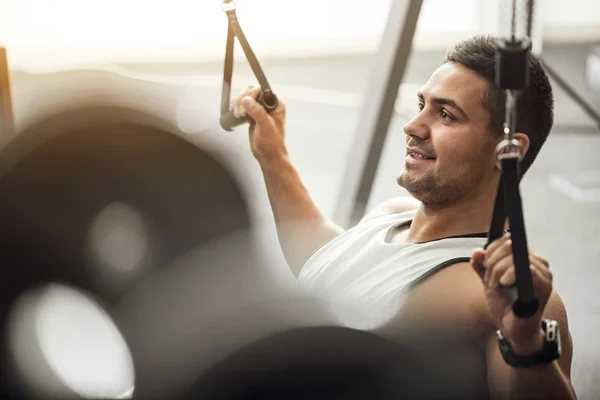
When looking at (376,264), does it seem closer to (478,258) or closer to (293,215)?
(293,215)

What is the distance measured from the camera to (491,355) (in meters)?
1.10

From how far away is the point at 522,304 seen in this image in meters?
0.88

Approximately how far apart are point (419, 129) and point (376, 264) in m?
0.22

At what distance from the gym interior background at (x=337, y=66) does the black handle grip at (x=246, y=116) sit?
2.91ft

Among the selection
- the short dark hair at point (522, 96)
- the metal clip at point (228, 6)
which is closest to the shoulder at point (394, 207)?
the short dark hair at point (522, 96)

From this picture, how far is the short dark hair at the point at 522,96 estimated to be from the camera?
4.19ft

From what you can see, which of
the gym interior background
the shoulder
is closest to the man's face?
the shoulder

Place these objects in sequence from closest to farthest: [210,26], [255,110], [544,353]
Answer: [544,353], [255,110], [210,26]

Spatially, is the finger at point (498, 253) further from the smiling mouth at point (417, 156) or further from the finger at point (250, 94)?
the finger at point (250, 94)

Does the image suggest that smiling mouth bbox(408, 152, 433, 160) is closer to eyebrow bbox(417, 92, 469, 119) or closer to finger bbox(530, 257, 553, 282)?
eyebrow bbox(417, 92, 469, 119)

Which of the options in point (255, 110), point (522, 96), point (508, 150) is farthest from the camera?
point (255, 110)

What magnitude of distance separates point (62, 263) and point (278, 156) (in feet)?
2.34

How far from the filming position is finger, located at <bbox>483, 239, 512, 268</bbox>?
→ 89 centimetres

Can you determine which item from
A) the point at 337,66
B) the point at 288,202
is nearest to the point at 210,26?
the point at 337,66
